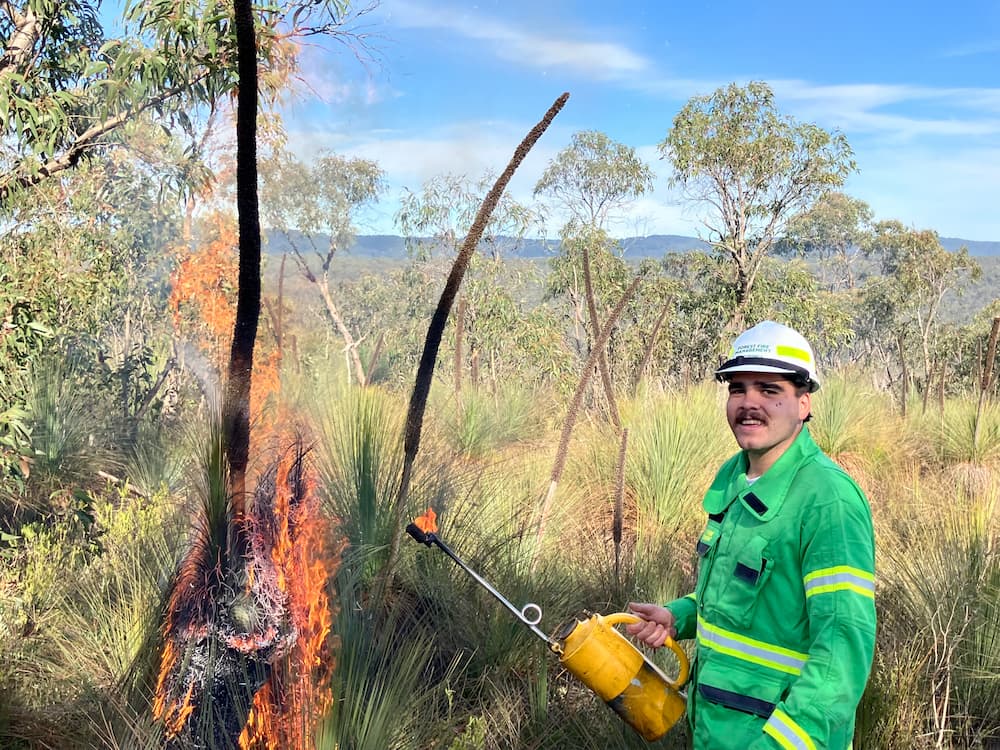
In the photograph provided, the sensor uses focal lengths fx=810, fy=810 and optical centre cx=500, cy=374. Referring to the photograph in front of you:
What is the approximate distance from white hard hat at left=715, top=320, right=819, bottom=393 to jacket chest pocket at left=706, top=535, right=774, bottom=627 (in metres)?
0.39

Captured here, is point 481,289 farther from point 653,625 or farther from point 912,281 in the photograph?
point 912,281

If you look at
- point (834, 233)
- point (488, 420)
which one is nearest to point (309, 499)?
point (488, 420)

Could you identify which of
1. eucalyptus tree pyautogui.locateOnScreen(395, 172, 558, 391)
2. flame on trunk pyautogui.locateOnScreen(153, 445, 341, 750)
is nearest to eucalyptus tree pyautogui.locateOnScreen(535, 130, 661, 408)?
eucalyptus tree pyautogui.locateOnScreen(395, 172, 558, 391)

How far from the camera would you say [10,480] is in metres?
4.98

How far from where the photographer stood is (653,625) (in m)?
2.26

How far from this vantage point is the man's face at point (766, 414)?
6.36ft

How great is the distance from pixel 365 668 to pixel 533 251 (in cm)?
1630

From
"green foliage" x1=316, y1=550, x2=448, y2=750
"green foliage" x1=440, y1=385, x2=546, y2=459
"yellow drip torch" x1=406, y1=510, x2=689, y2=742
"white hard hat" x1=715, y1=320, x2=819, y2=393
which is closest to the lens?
"white hard hat" x1=715, y1=320, x2=819, y2=393

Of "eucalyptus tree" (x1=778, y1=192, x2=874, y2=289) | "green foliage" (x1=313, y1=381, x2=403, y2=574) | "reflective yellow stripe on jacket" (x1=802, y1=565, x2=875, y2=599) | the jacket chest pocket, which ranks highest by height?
"eucalyptus tree" (x1=778, y1=192, x2=874, y2=289)

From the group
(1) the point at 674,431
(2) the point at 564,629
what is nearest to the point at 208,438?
(2) the point at 564,629

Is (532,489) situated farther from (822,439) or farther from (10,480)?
(822,439)

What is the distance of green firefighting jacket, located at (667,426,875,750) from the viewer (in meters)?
1.64

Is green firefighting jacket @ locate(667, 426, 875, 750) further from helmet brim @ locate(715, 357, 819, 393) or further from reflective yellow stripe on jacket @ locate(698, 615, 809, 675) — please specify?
helmet brim @ locate(715, 357, 819, 393)

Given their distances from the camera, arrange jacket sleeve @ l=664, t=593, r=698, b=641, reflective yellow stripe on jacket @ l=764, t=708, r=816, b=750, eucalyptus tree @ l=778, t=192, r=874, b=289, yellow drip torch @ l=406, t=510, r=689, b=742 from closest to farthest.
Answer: reflective yellow stripe on jacket @ l=764, t=708, r=816, b=750, yellow drip torch @ l=406, t=510, r=689, b=742, jacket sleeve @ l=664, t=593, r=698, b=641, eucalyptus tree @ l=778, t=192, r=874, b=289
